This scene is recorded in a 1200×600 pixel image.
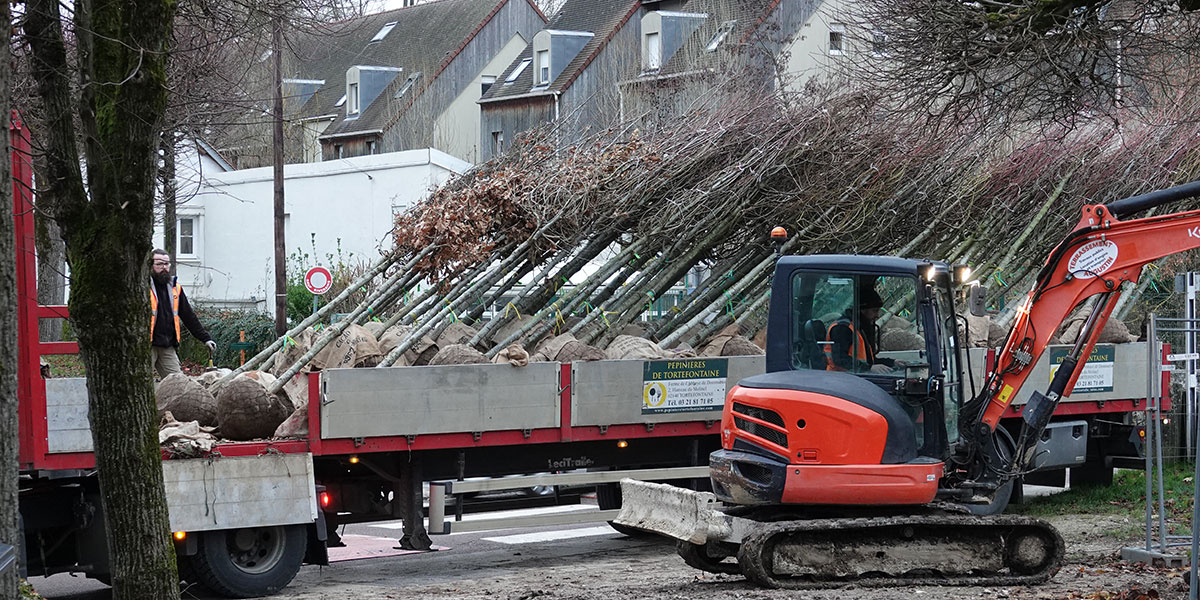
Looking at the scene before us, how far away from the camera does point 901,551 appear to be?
971 centimetres

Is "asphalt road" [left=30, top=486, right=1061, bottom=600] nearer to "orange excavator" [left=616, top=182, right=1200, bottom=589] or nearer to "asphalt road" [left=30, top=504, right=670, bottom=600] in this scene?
"asphalt road" [left=30, top=504, right=670, bottom=600]

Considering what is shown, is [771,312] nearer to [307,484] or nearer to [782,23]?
[307,484]

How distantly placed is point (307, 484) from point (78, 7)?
4.59 m

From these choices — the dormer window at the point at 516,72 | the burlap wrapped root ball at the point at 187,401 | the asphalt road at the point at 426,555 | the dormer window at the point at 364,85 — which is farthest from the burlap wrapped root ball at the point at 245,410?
the dormer window at the point at 364,85

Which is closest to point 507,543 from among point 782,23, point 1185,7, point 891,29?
point 891,29

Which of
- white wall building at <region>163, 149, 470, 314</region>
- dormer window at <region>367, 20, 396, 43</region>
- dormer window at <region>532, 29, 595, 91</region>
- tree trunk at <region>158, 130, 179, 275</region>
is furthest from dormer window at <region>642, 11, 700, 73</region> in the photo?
dormer window at <region>367, 20, 396, 43</region>

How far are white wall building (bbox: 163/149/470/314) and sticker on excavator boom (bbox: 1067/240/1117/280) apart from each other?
20.0 metres

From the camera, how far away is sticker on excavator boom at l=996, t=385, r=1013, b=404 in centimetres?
1022

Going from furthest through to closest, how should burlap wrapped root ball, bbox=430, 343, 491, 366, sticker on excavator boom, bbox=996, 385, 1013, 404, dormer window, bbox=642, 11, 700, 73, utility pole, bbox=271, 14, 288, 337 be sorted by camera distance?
1. dormer window, bbox=642, 11, 700, 73
2. utility pole, bbox=271, 14, 288, 337
3. burlap wrapped root ball, bbox=430, 343, 491, 366
4. sticker on excavator boom, bbox=996, 385, 1013, 404

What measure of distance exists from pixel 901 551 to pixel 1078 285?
2.33 m

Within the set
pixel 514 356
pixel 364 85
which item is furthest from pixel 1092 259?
pixel 364 85

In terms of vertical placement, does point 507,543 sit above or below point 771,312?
below

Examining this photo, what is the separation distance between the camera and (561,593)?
10055 mm

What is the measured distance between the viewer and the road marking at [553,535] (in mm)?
13695
